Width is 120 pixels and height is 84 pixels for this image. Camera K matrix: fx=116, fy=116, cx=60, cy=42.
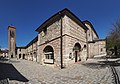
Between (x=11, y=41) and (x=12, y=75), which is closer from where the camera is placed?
(x=12, y=75)

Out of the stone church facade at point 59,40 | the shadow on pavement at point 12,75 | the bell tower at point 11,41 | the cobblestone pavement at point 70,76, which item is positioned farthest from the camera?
the bell tower at point 11,41

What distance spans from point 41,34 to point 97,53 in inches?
831

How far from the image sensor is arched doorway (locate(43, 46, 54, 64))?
14.8m

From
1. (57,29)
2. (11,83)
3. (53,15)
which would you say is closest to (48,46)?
(57,29)

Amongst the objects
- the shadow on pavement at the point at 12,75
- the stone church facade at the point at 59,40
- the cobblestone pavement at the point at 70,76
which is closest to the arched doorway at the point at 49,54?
the stone church facade at the point at 59,40

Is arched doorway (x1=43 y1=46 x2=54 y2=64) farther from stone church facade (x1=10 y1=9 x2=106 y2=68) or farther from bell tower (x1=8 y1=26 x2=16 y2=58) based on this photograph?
bell tower (x1=8 y1=26 x2=16 y2=58)

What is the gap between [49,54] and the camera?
50.7 feet

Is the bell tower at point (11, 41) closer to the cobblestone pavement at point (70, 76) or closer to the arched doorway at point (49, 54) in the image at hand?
the arched doorway at point (49, 54)

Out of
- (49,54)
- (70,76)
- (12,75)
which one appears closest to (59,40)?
(49,54)

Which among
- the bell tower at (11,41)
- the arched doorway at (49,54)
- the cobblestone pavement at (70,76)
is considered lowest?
the cobblestone pavement at (70,76)

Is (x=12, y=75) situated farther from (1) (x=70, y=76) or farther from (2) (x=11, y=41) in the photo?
(2) (x=11, y=41)

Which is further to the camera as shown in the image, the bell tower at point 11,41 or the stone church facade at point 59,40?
the bell tower at point 11,41

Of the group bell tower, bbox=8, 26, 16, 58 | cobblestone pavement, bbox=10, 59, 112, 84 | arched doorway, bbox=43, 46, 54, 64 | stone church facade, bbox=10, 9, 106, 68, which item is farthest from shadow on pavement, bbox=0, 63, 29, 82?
bell tower, bbox=8, 26, 16, 58

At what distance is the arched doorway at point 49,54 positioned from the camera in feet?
48.6
